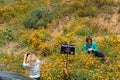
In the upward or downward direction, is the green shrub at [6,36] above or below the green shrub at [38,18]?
below

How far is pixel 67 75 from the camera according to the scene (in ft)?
34.6

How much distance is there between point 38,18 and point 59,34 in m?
2.35

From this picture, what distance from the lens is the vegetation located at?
35.7 feet

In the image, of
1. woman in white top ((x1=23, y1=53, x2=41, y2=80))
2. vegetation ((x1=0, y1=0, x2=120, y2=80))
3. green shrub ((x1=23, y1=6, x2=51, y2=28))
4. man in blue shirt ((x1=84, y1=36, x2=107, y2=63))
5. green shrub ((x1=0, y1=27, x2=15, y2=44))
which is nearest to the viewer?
woman in white top ((x1=23, y1=53, x2=41, y2=80))

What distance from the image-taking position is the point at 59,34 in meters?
14.9

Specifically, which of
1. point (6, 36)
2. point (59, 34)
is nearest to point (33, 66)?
point (59, 34)

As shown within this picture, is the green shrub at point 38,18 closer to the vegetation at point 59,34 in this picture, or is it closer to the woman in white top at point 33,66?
the vegetation at point 59,34

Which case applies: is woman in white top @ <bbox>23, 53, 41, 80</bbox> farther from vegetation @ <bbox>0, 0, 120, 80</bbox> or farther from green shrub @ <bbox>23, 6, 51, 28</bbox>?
green shrub @ <bbox>23, 6, 51, 28</bbox>

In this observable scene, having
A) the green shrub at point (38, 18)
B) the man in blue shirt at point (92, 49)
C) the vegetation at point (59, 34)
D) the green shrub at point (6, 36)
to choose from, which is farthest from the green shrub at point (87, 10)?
the man in blue shirt at point (92, 49)

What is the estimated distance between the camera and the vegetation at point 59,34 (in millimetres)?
10883

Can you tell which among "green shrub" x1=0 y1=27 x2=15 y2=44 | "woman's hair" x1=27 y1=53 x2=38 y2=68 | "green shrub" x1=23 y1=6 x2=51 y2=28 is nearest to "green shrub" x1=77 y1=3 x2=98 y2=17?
"green shrub" x1=23 y1=6 x2=51 y2=28

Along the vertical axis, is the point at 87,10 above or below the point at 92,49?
above

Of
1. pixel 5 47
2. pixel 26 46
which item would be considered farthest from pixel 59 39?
pixel 5 47

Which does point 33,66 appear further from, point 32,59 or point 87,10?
point 87,10
